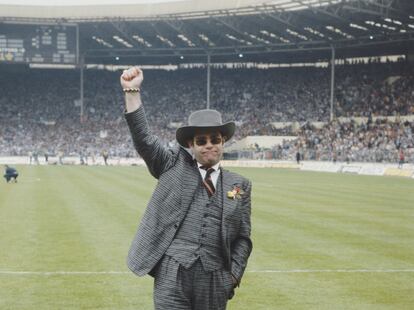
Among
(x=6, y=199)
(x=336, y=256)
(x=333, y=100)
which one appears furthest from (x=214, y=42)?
(x=336, y=256)

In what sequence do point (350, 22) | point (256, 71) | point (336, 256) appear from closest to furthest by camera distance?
point (336, 256), point (350, 22), point (256, 71)

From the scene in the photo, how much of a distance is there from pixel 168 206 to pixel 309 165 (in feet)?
158

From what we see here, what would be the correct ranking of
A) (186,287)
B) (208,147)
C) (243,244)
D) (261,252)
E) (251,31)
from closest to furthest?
(186,287) < (208,147) < (243,244) < (261,252) < (251,31)

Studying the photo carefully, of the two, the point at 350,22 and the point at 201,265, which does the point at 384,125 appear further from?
the point at 201,265

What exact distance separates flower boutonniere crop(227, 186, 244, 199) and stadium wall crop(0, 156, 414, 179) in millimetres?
36720

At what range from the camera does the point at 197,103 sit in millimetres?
75688

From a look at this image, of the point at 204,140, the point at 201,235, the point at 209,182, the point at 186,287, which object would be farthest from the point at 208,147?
the point at 186,287

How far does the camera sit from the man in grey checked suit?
15.4 feet

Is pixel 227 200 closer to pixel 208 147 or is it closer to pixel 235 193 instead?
pixel 235 193

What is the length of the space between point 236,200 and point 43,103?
77.1 m

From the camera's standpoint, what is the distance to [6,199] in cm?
2339

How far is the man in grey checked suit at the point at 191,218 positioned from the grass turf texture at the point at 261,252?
422 centimetres

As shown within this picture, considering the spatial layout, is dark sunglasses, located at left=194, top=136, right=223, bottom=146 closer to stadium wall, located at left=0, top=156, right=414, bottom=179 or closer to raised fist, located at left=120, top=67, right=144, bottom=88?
raised fist, located at left=120, top=67, right=144, bottom=88

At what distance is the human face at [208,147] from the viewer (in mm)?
4879
